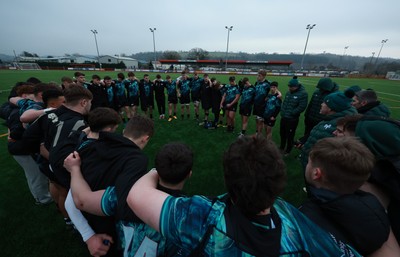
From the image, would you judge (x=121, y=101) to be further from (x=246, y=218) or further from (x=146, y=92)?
(x=246, y=218)

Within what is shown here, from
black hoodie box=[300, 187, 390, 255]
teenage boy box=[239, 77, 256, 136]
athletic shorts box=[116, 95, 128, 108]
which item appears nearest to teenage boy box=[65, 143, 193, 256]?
black hoodie box=[300, 187, 390, 255]

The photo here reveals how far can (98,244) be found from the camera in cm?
157

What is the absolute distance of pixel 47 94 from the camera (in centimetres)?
288

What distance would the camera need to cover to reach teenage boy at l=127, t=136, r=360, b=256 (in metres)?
0.82

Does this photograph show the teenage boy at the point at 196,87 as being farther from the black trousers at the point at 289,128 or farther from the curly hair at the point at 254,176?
the curly hair at the point at 254,176

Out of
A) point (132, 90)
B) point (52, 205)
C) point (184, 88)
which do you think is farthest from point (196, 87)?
point (52, 205)

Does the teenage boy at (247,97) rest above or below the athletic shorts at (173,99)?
above

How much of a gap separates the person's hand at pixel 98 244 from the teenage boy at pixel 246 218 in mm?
926

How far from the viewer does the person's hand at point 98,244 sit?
5.13ft

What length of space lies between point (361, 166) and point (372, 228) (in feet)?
1.15

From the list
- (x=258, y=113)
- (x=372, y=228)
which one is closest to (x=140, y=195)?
(x=372, y=228)

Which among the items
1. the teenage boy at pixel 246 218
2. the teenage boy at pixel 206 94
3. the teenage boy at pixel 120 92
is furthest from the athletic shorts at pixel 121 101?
the teenage boy at pixel 246 218

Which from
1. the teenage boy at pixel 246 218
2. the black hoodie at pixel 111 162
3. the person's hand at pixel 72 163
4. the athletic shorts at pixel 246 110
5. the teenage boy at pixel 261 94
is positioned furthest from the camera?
the athletic shorts at pixel 246 110

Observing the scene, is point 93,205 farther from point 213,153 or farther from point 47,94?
point 213,153
